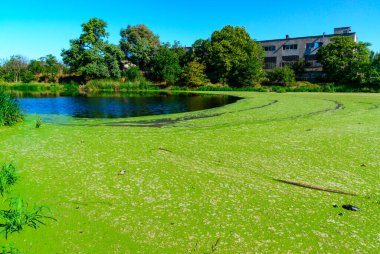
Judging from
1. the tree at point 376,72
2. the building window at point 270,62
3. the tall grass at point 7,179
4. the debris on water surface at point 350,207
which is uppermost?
the building window at point 270,62

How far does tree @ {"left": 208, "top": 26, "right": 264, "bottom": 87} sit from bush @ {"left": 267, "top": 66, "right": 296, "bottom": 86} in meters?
1.91

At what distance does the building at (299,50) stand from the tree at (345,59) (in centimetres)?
552

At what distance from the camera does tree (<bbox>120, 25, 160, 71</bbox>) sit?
178 feet

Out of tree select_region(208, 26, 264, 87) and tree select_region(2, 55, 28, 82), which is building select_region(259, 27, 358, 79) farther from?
tree select_region(2, 55, 28, 82)

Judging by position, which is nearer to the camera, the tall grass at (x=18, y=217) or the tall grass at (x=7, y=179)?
the tall grass at (x=18, y=217)

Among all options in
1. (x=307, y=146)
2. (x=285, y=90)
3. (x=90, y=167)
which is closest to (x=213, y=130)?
(x=307, y=146)

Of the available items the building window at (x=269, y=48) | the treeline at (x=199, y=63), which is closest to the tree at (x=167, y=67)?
the treeline at (x=199, y=63)

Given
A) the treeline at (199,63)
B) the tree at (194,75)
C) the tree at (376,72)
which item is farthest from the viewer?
the tree at (194,75)

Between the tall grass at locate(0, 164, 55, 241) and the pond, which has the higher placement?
the pond

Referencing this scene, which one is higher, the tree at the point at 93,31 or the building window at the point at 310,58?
the tree at the point at 93,31

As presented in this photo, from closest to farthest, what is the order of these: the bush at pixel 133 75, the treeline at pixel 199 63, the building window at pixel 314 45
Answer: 1. the treeline at pixel 199 63
2. the bush at pixel 133 75
3. the building window at pixel 314 45

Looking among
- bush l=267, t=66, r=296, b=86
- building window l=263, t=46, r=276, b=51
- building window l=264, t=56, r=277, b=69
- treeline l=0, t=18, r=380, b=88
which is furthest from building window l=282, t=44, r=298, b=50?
bush l=267, t=66, r=296, b=86

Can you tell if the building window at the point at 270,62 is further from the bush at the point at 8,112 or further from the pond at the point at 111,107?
the bush at the point at 8,112

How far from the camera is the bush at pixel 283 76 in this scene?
140 feet
